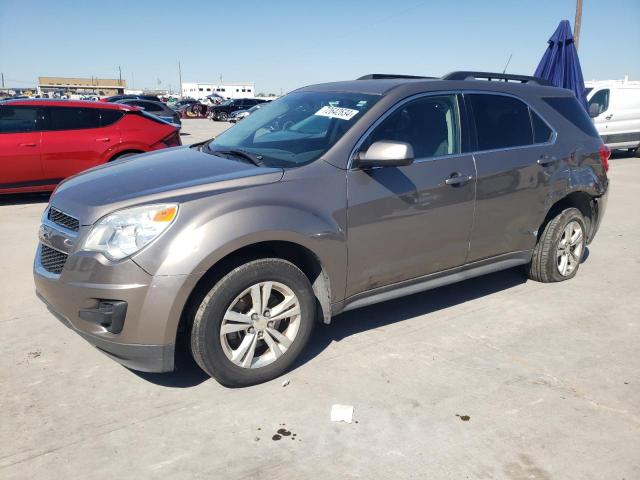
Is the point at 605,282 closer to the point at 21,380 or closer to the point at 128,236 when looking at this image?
the point at 128,236

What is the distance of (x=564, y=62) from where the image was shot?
1148 cm

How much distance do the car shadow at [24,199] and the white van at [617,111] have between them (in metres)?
12.8

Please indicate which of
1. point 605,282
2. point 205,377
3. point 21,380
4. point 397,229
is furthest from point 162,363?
point 605,282

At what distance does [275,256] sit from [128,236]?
85 cm

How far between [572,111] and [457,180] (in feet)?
5.84

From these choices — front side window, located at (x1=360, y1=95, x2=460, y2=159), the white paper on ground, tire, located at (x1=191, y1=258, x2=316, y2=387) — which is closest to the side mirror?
front side window, located at (x1=360, y1=95, x2=460, y2=159)

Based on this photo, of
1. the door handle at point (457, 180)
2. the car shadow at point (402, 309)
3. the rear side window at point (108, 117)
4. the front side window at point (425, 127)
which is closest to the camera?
the front side window at point (425, 127)

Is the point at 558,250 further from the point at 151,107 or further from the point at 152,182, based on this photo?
the point at 151,107

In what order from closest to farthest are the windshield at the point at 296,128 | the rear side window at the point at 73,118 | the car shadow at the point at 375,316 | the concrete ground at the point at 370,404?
1. the concrete ground at the point at 370,404
2. the car shadow at the point at 375,316
3. the windshield at the point at 296,128
4. the rear side window at the point at 73,118

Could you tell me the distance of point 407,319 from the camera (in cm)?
406

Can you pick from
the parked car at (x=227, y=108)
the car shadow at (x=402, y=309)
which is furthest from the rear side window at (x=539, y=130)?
the parked car at (x=227, y=108)

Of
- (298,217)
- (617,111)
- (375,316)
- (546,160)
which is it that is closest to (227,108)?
(617,111)

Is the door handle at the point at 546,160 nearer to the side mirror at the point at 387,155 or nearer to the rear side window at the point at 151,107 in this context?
the side mirror at the point at 387,155

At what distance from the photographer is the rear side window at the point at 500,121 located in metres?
3.95
